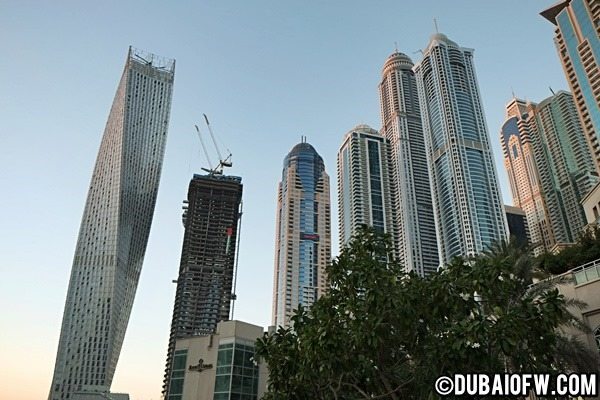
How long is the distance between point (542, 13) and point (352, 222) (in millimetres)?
88832

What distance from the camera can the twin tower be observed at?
146 m

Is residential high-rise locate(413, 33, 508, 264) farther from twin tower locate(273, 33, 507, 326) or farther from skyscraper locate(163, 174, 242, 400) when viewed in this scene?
skyscraper locate(163, 174, 242, 400)

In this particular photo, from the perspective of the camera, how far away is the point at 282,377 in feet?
80.3

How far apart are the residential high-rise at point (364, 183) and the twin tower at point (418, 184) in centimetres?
37

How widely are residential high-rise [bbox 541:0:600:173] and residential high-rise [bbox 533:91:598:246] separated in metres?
66.2

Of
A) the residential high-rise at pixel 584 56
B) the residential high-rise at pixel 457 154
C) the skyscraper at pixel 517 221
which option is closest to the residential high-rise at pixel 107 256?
the residential high-rise at pixel 457 154

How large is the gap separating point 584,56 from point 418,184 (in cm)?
8401

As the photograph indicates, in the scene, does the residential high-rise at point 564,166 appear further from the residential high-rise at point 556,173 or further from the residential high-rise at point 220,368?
the residential high-rise at point 220,368

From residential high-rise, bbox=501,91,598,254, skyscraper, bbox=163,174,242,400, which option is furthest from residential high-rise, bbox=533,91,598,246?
skyscraper, bbox=163,174,242,400

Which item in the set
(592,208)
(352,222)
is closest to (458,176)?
(352,222)

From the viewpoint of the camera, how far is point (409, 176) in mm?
175875

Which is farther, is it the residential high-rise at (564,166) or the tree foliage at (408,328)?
the residential high-rise at (564,166)

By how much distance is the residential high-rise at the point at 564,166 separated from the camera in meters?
158

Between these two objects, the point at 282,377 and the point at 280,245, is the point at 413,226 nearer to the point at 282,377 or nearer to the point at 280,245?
the point at 280,245
